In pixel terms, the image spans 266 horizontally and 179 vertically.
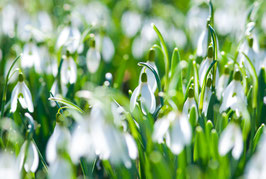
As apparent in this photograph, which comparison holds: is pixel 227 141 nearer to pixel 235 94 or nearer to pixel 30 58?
pixel 235 94

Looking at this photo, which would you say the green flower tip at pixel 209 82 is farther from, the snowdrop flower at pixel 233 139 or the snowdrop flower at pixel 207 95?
the snowdrop flower at pixel 233 139

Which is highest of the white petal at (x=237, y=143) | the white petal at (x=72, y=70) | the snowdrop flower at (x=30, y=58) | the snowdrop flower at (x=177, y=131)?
the snowdrop flower at (x=30, y=58)

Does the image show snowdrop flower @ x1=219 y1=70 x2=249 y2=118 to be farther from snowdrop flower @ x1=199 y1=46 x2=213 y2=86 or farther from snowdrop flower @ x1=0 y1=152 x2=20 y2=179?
snowdrop flower @ x1=0 y1=152 x2=20 y2=179

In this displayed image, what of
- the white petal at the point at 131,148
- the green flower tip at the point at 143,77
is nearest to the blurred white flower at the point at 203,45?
the green flower tip at the point at 143,77

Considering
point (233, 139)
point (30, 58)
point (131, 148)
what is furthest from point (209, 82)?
point (30, 58)

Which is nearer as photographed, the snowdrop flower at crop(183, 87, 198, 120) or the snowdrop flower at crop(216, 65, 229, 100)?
the snowdrop flower at crop(183, 87, 198, 120)

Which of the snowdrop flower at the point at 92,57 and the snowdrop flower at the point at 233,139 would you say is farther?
the snowdrop flower at the point at 92,57

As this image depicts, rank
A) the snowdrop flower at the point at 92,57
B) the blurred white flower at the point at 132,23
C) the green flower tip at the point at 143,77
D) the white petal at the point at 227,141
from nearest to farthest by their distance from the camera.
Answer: the white petal at the point at 227,141, the green flower tip at the point at 143,77, the snowdrop flower at the point at 92,57, the blurred white flower at the point at 132,23

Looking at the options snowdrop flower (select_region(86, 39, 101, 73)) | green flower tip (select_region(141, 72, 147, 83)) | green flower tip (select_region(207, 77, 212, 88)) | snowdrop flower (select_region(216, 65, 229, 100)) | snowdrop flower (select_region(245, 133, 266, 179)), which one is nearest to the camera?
snowdrop flower (select_region(245, 133, 266, 179))

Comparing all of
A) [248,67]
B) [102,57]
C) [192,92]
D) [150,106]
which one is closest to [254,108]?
[248,67]

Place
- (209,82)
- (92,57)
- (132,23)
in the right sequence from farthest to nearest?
(132,23)
(92,57)
(209,82)

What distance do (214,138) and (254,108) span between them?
38 centimetres

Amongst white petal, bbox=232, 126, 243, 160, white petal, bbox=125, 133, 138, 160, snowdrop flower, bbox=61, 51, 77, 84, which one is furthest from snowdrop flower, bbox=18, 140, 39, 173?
white petal, bbox=232, 126, 243, 160

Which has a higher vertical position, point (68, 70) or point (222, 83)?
point (68, 70)
